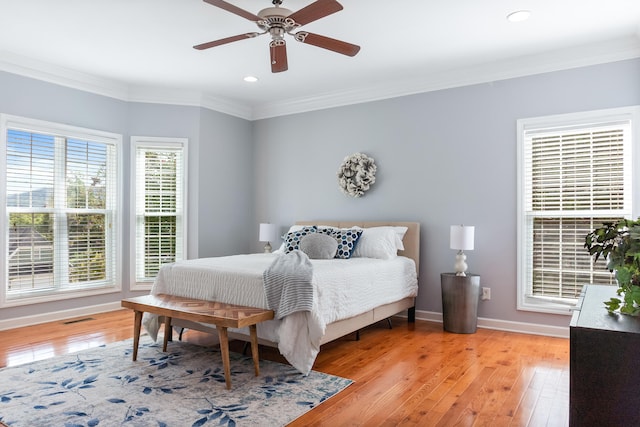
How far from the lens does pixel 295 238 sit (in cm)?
464

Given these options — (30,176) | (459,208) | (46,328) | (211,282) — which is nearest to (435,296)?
(459,208)

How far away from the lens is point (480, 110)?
4.49 metres

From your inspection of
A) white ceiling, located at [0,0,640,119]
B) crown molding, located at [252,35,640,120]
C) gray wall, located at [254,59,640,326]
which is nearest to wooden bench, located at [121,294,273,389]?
white ceiling, located at [0,0,640,119]

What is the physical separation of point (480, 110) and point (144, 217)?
3.99 m

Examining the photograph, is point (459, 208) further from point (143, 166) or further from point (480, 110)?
point (143, 166)

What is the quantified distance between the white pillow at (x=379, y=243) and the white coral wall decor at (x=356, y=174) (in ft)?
2.20

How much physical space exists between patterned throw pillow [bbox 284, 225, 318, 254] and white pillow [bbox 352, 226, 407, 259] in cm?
54

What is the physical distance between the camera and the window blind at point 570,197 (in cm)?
387

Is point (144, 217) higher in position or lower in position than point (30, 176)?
lower

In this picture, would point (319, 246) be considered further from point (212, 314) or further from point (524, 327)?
point (524, 327)

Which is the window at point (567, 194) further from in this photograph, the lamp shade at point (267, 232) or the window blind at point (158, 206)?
the window blind at point (158, 206)

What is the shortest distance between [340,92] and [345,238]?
75.6 inches

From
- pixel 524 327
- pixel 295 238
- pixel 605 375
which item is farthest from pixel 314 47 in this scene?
pixel 605 375

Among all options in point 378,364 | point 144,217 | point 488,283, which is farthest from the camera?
point 144,217
